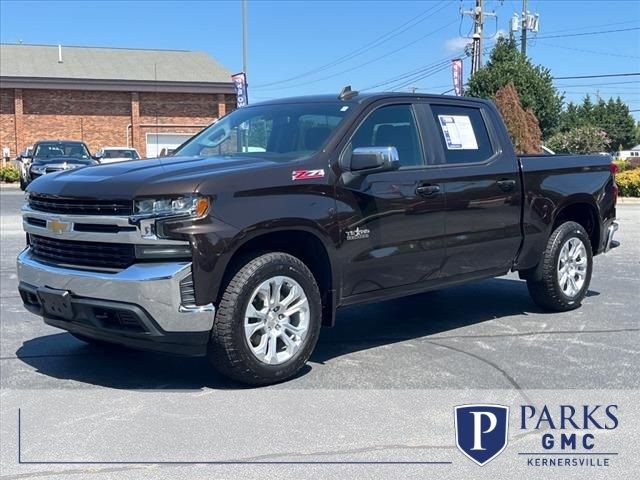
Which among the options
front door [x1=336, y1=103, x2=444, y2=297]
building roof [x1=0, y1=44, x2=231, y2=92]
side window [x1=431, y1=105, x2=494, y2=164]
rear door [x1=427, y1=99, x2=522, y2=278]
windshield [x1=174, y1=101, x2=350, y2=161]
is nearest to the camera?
front door [x1=336, y1=103, x2=444, y2=297]

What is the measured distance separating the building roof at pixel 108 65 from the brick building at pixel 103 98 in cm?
5

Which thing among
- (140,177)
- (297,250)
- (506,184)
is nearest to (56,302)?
(140,177)

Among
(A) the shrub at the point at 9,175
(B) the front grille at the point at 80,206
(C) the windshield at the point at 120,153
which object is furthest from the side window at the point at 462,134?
(A) the shrub at the point at 9,175

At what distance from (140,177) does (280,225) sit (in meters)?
0.92

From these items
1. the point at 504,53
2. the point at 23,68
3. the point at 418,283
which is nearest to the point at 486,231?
the point at 418,283

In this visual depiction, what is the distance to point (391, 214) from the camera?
5.58 m

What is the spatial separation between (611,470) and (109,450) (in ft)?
8.34

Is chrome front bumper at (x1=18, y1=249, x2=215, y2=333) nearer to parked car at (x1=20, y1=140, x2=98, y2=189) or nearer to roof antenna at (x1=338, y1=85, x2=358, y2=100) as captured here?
roof antenna at (x1=338, y1=85, x2=358, y2=100)

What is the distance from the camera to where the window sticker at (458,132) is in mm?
6270

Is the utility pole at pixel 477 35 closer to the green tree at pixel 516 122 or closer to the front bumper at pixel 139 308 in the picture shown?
the green tree at pixel 516 122

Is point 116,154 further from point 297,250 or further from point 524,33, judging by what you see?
point 524,33

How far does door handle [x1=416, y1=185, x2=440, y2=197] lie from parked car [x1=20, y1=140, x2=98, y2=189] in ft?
61.1

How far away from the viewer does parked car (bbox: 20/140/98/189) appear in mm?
22925

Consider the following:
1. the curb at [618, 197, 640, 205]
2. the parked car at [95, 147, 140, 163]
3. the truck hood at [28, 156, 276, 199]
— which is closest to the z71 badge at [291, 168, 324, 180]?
the truck hood at [28, 156, 276, 199]
